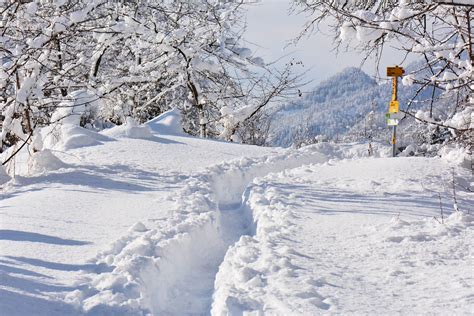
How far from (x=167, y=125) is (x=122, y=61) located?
6.53m

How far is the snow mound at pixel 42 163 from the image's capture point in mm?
10234

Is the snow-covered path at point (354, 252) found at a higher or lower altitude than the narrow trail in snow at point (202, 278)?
higher

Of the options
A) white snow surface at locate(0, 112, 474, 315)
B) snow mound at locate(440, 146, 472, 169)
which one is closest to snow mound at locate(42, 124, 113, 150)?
white snow surface at locate(0, 112, 474, 315)

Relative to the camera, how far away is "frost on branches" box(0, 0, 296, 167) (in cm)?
898

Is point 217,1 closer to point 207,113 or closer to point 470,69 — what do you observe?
point 207,113

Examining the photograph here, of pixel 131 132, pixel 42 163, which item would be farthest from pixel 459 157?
pixel 42 163

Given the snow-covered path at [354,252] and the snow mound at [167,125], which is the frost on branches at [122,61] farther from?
the snow-covered path at [354,252]

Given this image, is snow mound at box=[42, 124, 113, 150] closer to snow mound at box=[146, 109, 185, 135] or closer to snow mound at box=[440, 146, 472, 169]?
snow mound at box=[146, 109, 185, 135]

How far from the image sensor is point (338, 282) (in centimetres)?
502

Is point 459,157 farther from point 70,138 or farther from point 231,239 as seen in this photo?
point 70,138

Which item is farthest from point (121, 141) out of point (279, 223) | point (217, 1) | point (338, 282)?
point (338, 282)

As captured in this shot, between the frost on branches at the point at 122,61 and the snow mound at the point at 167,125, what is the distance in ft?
4.37

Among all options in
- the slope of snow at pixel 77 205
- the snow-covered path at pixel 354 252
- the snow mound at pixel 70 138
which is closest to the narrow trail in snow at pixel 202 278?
the snow-covered path at pixel 354 252

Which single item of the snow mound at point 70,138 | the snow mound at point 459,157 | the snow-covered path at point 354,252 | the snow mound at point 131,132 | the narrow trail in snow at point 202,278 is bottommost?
the narrow trail in snow at point 202,278
